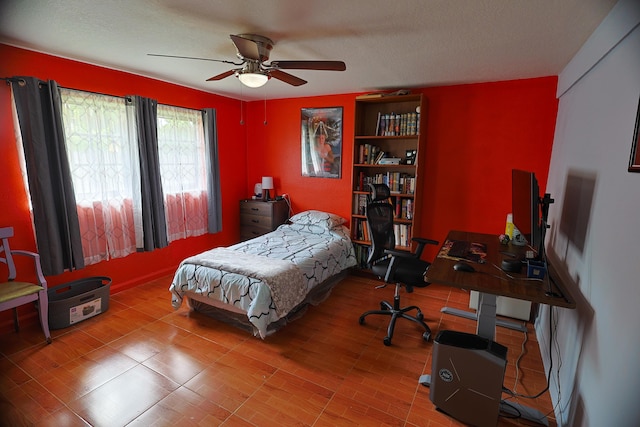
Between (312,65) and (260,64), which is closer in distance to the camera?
(312,65)

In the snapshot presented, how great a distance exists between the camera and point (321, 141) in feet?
14.0

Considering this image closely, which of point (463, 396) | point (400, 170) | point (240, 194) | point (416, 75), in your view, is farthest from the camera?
point (240, 194)

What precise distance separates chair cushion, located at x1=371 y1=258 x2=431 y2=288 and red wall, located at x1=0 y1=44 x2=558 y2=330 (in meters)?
1.13

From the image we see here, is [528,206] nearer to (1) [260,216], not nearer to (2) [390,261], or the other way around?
(2) [390,261]

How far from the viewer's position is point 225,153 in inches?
181

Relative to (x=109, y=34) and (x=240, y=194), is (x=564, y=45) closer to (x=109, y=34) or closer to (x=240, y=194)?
(x=109, y=34)

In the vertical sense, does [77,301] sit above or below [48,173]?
below

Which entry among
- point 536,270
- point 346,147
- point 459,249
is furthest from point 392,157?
point 536,270

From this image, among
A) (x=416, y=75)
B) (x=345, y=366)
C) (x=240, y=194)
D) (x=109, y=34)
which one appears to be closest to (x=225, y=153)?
(x=240, y=194)

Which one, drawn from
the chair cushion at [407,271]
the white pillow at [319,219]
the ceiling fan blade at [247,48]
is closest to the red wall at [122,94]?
the white pillow at [319,219]

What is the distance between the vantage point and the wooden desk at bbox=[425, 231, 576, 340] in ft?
5.19

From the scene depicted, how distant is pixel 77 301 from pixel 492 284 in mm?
3285

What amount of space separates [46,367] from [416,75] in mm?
3925

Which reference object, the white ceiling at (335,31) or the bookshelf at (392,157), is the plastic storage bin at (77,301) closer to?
the white ceiling at (335,31)
